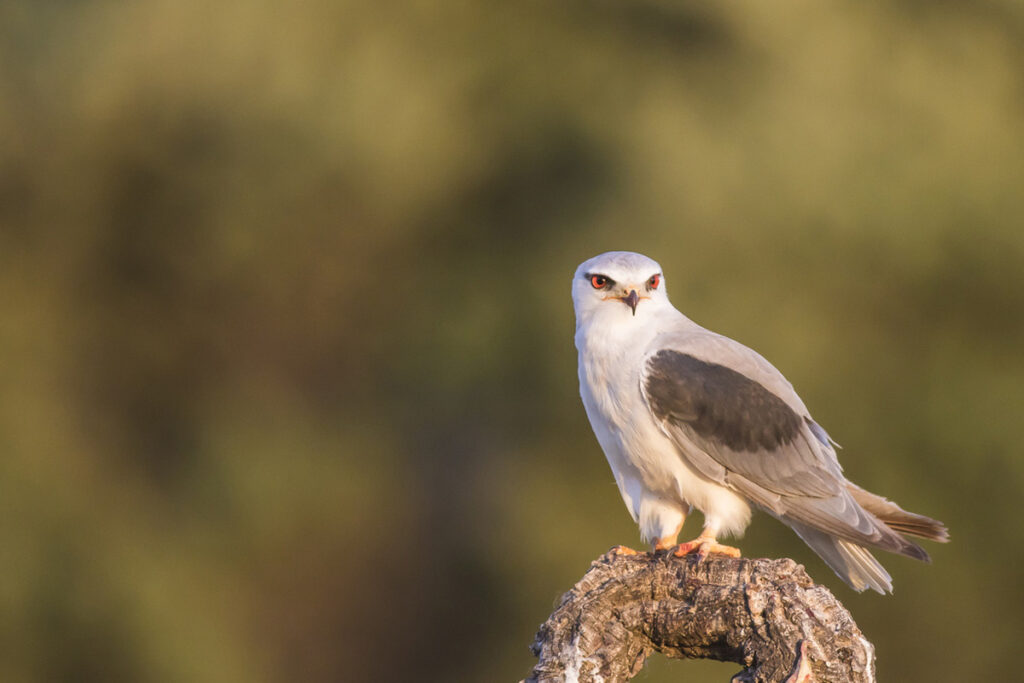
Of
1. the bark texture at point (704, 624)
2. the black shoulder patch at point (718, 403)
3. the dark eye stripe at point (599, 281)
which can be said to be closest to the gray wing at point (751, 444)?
the black shoulder patch at point (718, 403)

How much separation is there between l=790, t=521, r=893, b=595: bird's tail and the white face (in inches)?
37.6

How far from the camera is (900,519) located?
394 centimetres

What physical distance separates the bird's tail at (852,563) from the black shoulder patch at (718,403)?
0.36 meters

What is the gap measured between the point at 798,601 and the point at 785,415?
1.45 meters

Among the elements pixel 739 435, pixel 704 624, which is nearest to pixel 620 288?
pixel 739 435

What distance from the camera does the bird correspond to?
13.1ft

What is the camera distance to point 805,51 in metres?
9.58

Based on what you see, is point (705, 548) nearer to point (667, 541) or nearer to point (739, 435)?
point (667, 541)

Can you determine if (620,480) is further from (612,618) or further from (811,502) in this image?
(612,618)

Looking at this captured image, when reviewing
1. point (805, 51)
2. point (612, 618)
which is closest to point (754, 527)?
point (805, 51)

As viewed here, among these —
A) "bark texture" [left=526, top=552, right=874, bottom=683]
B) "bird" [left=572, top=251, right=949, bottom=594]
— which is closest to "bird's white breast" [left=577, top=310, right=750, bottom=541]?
"bird" [left=572, top=251, right=949, bottom=594]

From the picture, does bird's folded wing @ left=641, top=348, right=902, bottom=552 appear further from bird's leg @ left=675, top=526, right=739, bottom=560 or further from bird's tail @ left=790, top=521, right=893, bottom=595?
bird's leg @ left=675, top=526, right=739, bottom=560

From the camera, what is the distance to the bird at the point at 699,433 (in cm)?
400

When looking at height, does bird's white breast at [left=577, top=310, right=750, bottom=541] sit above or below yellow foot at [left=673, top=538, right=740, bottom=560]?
above
